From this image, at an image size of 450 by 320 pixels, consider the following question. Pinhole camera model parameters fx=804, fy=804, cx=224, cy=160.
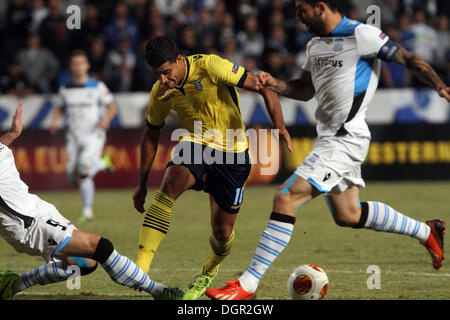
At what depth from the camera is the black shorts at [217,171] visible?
6.24 metres

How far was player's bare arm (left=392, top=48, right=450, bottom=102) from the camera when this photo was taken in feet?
17.8

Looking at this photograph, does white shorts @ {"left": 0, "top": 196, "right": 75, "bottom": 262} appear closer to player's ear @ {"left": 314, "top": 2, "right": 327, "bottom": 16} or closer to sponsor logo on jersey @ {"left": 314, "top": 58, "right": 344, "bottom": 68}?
sponsor logo on jersey @ {"left": 314, "top": 58, "right": 344, "bottom": 68}

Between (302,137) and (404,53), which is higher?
(404,53)

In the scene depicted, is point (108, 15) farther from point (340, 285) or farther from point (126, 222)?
point (340, 285)

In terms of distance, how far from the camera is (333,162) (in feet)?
18.8

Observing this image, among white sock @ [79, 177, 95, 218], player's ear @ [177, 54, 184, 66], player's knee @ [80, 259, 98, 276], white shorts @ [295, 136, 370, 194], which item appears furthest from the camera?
white sock @ [79, 177, 95, 218]

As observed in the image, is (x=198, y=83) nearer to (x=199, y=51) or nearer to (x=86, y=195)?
(x=86, y=195)

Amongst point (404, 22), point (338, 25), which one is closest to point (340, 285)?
point (338, 25)

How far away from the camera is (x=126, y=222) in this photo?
35.1ft

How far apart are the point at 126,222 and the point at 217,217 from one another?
459 centimetres

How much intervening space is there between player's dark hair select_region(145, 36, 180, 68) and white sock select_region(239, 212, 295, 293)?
1.39 meters

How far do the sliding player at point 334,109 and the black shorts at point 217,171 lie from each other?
685 millimetres

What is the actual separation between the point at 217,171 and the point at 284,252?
83.8 inches

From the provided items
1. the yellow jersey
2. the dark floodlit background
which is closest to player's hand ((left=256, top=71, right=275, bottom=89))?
the yellow jersey
